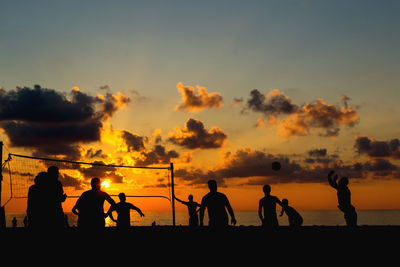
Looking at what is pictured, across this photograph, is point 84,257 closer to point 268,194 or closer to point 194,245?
point 194,245

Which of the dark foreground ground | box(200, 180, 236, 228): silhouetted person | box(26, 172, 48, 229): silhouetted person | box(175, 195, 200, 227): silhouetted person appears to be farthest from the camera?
box(175, 195, 200, 227): silhouetted person

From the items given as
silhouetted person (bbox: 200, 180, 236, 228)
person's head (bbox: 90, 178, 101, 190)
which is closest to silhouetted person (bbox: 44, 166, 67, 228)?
person's head (bbox: 90, 178, 101, 190)

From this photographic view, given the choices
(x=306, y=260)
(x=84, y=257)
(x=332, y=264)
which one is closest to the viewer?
(x=332, y=264)

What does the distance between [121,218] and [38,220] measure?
3987 mm

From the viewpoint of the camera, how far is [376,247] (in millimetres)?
9273

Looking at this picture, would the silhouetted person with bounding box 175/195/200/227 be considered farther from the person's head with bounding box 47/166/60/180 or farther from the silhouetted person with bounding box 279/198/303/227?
the person's head with bounding box 47/166/60/180

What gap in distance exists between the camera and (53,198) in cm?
916

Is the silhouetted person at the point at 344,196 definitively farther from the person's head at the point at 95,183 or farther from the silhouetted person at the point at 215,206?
the person's head at the point at 95,183

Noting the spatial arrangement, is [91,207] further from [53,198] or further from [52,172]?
[52,172]

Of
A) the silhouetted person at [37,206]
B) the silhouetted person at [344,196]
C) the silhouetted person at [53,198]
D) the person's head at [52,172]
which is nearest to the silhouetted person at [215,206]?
the silhouetted person at [53,198]

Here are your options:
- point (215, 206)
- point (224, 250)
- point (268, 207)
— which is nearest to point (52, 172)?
point (215, 206)

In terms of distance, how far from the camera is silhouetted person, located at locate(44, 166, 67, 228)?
9.11 metres

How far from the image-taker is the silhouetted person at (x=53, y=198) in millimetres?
9109

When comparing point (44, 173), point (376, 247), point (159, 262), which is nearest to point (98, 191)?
point (44, 173)
